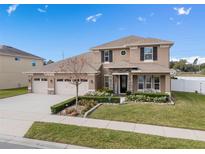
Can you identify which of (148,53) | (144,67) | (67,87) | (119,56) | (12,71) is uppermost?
(148,53)

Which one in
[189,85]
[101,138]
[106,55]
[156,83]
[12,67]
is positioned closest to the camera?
[101,138]

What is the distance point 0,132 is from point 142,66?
43.9ft

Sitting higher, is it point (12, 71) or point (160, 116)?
point (12, 71)

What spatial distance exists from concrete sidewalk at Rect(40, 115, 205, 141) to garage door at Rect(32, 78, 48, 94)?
11.1 m

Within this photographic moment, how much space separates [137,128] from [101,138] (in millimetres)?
2078

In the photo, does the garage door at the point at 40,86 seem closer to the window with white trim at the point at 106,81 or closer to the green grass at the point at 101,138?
the window with white trim at the point at 106,81

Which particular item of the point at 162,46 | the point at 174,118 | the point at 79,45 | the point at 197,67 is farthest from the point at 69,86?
the point at 197,67

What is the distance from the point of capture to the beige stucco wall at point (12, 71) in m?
23.6

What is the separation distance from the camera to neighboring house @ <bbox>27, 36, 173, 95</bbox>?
621 inches

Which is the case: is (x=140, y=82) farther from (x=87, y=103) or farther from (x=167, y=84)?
(x=87, y=103)

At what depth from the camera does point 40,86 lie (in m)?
19.3

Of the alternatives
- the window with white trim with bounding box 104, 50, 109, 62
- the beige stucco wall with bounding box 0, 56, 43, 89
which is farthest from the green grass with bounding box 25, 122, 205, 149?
the beige stucco wall with bounding box 0, 56, 43, 89

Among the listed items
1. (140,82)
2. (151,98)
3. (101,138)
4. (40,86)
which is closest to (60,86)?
(40,86)

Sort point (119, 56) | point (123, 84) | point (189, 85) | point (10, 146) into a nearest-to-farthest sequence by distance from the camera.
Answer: point (10, 146) → point (123, 84) → point (119, 56) → point (189, 85)
